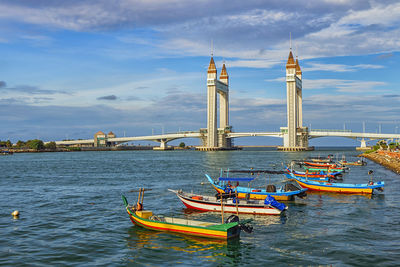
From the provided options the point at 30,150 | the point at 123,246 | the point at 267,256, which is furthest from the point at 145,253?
the point at 30,150

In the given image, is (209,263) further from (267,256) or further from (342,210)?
(342,210)

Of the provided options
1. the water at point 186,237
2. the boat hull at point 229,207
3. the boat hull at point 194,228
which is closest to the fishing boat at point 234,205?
the boat hull at point 229,207

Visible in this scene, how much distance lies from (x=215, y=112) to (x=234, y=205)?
13593 cm

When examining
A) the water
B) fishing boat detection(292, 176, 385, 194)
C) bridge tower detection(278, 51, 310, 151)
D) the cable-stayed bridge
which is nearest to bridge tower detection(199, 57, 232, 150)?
the cable-stayed bridge

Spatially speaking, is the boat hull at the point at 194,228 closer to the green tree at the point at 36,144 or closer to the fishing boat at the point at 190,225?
the fishing boat at the point at 190,225

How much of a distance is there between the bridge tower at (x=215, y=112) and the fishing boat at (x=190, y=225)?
139 metres

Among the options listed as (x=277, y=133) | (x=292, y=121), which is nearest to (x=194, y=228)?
(x=292, y=121)

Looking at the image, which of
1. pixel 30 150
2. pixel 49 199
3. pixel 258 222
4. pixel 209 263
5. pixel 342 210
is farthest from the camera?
pixel 30 150

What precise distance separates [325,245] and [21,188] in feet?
99.4

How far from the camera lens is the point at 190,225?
18391 mm

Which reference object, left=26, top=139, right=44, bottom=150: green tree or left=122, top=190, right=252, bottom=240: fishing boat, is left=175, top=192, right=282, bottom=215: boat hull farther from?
left=26, top=139, right=44, bottom=150: green tree

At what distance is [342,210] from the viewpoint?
25.3m

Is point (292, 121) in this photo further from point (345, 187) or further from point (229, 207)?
point (229, 207)

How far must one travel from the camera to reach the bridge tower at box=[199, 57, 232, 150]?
159000 mm
